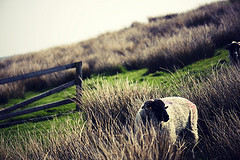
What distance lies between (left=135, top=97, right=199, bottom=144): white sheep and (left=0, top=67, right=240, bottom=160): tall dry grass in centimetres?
12

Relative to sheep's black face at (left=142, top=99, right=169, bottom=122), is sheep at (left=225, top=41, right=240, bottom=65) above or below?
above

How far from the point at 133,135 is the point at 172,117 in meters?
0.61

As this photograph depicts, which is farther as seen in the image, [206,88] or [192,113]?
[206,88]

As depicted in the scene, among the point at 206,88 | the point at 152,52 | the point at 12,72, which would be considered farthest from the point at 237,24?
the point at 12,72

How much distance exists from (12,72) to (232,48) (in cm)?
1119

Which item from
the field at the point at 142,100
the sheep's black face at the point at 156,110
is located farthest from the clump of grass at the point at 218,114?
the sheep's black face at the point at 156,110

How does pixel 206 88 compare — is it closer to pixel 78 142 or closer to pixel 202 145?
pixel 202 145

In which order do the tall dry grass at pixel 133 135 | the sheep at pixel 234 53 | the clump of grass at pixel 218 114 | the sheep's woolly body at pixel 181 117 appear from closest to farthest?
1. the tall dry grass at pixel 133 135
2. the clump of grass at pixel 218 114
3. the sheep's woolly body at pixel 181 117
4. the sheep at pixel 234 53

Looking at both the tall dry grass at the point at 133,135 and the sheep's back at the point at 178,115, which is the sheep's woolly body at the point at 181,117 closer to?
the sheep's back at the point at 178,115

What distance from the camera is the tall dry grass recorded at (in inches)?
70.6

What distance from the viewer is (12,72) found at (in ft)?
31.8

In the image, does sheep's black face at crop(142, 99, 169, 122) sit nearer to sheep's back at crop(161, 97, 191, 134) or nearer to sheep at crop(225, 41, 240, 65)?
sheep's back at crop(161, 97, 191, 134)

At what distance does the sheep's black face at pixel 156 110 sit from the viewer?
1879 mm

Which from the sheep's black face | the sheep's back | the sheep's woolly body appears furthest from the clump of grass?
the sheep's black face
